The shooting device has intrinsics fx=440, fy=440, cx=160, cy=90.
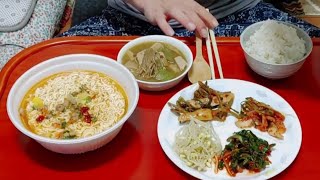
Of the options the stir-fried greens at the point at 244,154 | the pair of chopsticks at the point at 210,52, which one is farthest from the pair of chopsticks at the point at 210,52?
the stir-fried greens at the point at 244,154

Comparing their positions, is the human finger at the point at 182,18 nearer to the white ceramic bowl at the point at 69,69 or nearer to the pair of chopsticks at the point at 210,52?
the pair of chopsticks at the point at 210,52

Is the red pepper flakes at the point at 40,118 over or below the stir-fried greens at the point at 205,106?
over

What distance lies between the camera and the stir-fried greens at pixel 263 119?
3.91 feet

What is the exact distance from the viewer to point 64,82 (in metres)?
1.25

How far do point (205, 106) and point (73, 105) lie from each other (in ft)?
1.20

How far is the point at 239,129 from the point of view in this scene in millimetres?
1210

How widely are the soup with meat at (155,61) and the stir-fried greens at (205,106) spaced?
0.11 meters

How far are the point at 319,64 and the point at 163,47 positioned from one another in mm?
508

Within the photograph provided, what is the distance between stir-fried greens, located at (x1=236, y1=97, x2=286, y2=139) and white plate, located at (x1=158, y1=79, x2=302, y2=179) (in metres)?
0.01

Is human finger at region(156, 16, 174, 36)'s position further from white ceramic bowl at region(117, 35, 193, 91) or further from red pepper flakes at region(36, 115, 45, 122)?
red pepper flakes at region(36, 115, 45, 122)

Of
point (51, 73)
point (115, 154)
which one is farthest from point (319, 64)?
point (51, 73)

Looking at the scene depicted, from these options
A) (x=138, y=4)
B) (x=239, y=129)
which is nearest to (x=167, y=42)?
(x=138, y=4)

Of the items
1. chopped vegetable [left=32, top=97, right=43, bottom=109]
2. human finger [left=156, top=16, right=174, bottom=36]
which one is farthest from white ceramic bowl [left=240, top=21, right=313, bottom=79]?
chopped vegetable [left=32, top=97, right=43, bottom=109]

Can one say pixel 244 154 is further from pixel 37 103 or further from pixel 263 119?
pixel 37 103
